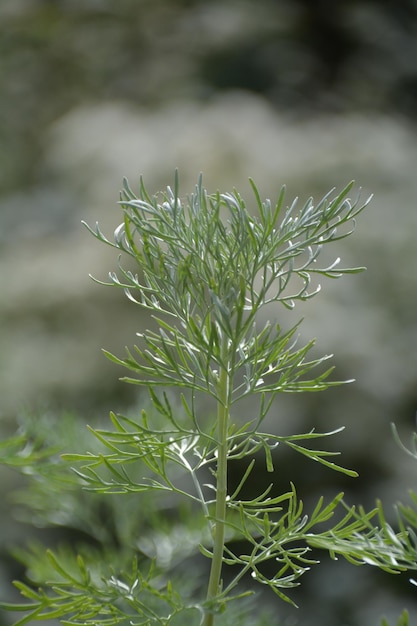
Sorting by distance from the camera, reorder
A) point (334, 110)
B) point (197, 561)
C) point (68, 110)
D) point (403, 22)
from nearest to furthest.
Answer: point (197, 561) < point (334, 110) < point (403, 22) < point (68, 110)

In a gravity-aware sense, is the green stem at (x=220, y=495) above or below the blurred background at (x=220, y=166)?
below

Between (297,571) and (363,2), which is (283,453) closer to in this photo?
(297,571)

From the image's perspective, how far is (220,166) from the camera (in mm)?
1384

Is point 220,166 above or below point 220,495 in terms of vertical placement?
above

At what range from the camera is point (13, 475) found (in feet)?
3.43

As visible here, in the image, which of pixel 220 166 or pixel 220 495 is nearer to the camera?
pixel 220 495

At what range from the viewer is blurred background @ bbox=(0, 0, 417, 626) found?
1074 millimetres

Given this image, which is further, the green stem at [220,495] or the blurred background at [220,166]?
the blurred background at [220,166]

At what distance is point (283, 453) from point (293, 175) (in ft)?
1.78

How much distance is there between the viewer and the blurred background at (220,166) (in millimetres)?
1074

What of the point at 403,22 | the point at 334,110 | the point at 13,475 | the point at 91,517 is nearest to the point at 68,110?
the point at 334,110

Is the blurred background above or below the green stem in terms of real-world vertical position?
above

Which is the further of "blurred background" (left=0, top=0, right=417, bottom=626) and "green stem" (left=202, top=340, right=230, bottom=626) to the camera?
"blurred background" (left=0, top=0, right=417, bottom=626)

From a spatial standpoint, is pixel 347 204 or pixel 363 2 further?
pixel 363 2
